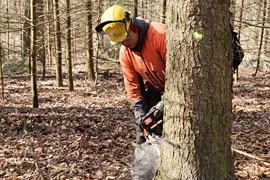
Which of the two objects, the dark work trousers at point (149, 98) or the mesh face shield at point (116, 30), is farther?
the dark work trousers at point (149, 98)

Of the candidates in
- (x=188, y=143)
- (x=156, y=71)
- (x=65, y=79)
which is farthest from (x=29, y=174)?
(x=65, y=79)

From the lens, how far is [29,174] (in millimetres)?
3855

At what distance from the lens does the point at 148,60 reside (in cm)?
279

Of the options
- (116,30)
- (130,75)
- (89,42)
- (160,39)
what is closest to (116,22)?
(116,30)

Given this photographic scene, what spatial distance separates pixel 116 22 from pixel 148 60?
0.60 metres

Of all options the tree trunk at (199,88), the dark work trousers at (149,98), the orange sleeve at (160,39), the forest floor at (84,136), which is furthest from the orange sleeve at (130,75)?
the forest floor at (84,136)

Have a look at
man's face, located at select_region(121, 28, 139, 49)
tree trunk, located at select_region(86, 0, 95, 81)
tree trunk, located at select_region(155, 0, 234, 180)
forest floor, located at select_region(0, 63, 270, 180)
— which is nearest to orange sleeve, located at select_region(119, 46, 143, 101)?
man's face, located at select_region(121, 28, 139, 49)

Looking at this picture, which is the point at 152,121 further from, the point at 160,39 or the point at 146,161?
the point at 160,39

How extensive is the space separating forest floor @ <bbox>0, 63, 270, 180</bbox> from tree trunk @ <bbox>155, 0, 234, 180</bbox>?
72cm

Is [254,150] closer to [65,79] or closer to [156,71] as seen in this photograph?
[156,71]

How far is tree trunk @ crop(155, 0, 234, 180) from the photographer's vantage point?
1781 millimetres

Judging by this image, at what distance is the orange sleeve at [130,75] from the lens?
3.15 metres

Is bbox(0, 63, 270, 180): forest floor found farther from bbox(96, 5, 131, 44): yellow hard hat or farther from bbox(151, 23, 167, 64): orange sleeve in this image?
bbox(96, 5, 131, 44): yellow hard hat

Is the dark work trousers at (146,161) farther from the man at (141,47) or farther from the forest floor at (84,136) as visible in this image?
the forest floor at (84,136)
